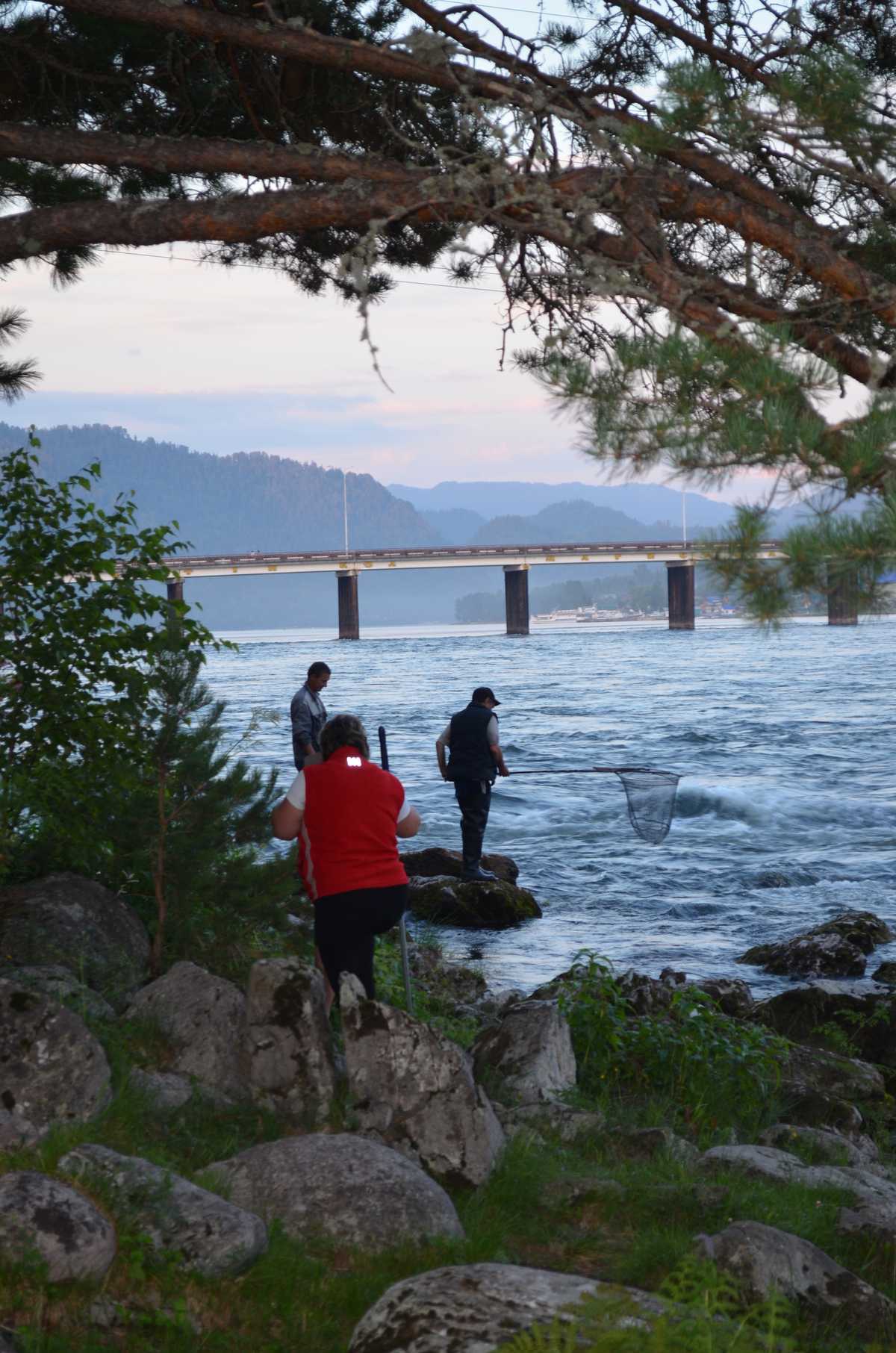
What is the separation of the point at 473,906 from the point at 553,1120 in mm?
7562

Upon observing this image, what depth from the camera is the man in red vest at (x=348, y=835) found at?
5559 millimetres

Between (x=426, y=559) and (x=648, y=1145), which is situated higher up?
(x=426, y=559)

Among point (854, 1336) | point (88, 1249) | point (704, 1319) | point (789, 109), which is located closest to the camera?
point (704, 1319)

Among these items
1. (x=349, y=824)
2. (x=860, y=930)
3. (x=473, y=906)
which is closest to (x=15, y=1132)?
(x=349, y=824)

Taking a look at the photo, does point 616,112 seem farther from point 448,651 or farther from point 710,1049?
point 448,651

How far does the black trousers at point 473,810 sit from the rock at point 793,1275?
8444mm

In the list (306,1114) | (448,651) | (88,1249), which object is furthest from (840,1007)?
(448,651)

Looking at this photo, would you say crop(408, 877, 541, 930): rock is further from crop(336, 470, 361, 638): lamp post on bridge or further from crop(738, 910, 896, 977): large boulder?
Result: crop(336, 470, 361, 638): lamp post on bridge

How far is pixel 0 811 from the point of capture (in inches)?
215

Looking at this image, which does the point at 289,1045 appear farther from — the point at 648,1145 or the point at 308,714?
the point at 308,714

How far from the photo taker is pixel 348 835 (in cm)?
555

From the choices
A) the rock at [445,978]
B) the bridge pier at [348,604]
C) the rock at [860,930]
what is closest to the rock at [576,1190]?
the rock at [445,978]

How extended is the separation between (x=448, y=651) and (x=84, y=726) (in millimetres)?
77101

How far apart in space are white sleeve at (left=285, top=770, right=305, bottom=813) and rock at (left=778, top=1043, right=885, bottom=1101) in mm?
3389
